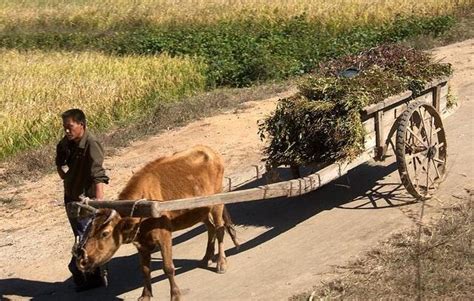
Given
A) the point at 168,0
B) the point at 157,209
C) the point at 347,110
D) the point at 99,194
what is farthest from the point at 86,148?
the point at 168,0

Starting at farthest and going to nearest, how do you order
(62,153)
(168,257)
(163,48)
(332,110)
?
(163,48), (332,110), (62,153), (168,257)

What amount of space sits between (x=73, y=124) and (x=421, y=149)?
403 centimetres

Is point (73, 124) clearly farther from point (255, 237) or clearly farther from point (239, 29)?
point (239, 29)

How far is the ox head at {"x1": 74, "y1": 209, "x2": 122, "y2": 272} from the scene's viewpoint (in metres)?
5.81

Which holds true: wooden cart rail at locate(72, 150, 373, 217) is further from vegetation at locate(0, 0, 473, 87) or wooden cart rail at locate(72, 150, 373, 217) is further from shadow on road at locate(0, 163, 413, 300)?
vegetation at locate(0, 0, 473, 87)

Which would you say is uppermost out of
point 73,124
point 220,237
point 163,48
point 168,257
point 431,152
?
point 73,124

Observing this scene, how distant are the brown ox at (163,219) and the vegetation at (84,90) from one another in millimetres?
6419

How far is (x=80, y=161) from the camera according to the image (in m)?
7.02

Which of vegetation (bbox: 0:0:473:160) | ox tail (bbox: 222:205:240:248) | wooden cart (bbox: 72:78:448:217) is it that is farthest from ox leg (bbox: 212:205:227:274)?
vegetation (bbox: 0:0:473:160)

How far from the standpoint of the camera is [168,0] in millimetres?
32750

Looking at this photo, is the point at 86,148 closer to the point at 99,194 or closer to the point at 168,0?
the point at 99,194

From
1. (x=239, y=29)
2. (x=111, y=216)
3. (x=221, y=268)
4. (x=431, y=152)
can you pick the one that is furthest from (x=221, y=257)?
(x=239, y=29)

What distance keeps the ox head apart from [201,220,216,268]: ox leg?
172 centimetres

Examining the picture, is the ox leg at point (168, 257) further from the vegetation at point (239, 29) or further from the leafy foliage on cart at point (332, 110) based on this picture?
the vegetation at point (239, 29)
